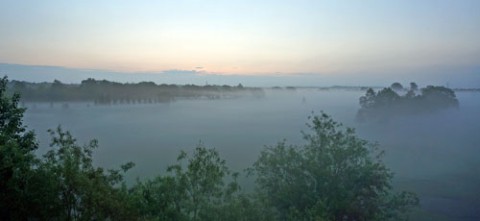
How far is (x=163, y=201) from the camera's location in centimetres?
1366

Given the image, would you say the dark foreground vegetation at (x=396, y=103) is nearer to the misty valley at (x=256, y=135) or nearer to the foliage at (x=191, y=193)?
the misty valley at (x=256, y=135)

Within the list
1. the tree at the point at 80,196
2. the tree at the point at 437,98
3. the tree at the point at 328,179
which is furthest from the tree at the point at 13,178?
the tree at the point at 437,98

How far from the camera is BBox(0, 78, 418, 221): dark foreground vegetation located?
1033 cm

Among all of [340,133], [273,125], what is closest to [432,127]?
[273,125]

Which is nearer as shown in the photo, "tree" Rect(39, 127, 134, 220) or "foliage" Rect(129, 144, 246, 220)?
"tree" Rect(39, 127, 134, 220)

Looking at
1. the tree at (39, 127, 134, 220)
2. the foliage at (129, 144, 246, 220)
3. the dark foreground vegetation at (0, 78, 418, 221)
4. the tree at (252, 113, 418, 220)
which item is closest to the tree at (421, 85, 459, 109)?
the tree at (252, 113, 418, 220)

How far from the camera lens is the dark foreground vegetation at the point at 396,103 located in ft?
332

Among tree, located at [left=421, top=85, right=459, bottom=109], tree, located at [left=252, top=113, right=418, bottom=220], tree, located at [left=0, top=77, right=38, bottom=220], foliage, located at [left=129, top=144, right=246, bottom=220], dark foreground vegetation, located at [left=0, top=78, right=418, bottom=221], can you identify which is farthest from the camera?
tree, located at [left=421, top=85, right=459, bottom=109]

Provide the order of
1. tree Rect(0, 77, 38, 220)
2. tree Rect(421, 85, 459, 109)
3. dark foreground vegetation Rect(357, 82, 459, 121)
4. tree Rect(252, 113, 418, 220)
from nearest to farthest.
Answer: tree Rect(0, 77, 38, 220)
tree Rect(252, 113, 418, 220)
dark foreground vegetation Rect(357, 82, 459, 121)
tree Rect(421, 85, 459, 109)

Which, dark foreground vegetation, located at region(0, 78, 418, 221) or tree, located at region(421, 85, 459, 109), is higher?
tree, located at region(421, 85, 459, 109)

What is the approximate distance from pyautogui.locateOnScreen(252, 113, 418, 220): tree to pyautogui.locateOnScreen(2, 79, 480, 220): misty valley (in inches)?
5.2

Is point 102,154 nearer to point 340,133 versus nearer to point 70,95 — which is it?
point 70,95

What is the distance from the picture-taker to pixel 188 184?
1502 centimetres

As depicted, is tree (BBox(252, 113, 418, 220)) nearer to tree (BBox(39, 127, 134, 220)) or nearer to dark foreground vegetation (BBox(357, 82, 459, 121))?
tree (BBox(39, 127, 134, 220))
